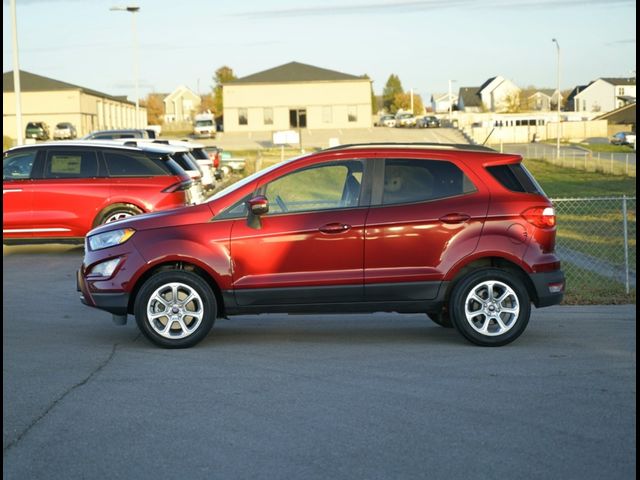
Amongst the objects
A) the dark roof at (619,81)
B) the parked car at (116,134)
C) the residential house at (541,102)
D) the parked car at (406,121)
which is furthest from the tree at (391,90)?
the parked car at (116,134)

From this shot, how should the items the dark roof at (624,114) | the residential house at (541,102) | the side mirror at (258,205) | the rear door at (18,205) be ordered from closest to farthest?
the side mirror at (258,205) → the rear door at (18,205) → the dark roof at (624,114) → the residential house at (541,102)

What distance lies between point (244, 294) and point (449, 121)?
109269mm

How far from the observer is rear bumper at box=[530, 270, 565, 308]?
9.19 m

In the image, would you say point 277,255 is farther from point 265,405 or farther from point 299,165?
point 265,405

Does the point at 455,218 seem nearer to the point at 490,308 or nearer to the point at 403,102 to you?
the point at 490,308

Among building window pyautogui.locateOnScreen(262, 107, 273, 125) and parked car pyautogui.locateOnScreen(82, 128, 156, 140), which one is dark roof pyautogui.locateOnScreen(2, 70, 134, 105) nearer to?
building window pyautogui.locateOnScreen(262, 107, 273, 125)

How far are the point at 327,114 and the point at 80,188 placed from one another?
83901 mm

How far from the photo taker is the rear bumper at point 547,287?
9188 mm

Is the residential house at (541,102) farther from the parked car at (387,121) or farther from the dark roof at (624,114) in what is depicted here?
the dark roof at (624,114)

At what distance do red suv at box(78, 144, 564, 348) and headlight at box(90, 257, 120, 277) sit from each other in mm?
48

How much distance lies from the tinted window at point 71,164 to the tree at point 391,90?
509 feet

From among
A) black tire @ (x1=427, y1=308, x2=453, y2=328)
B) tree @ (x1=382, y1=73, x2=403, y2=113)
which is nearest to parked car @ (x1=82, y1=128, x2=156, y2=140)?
black tire @ (x1=427, y1=308, x2=453, y2=328)

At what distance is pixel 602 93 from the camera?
14912cm

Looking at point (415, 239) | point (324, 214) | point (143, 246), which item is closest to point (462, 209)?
point (415, 239)
